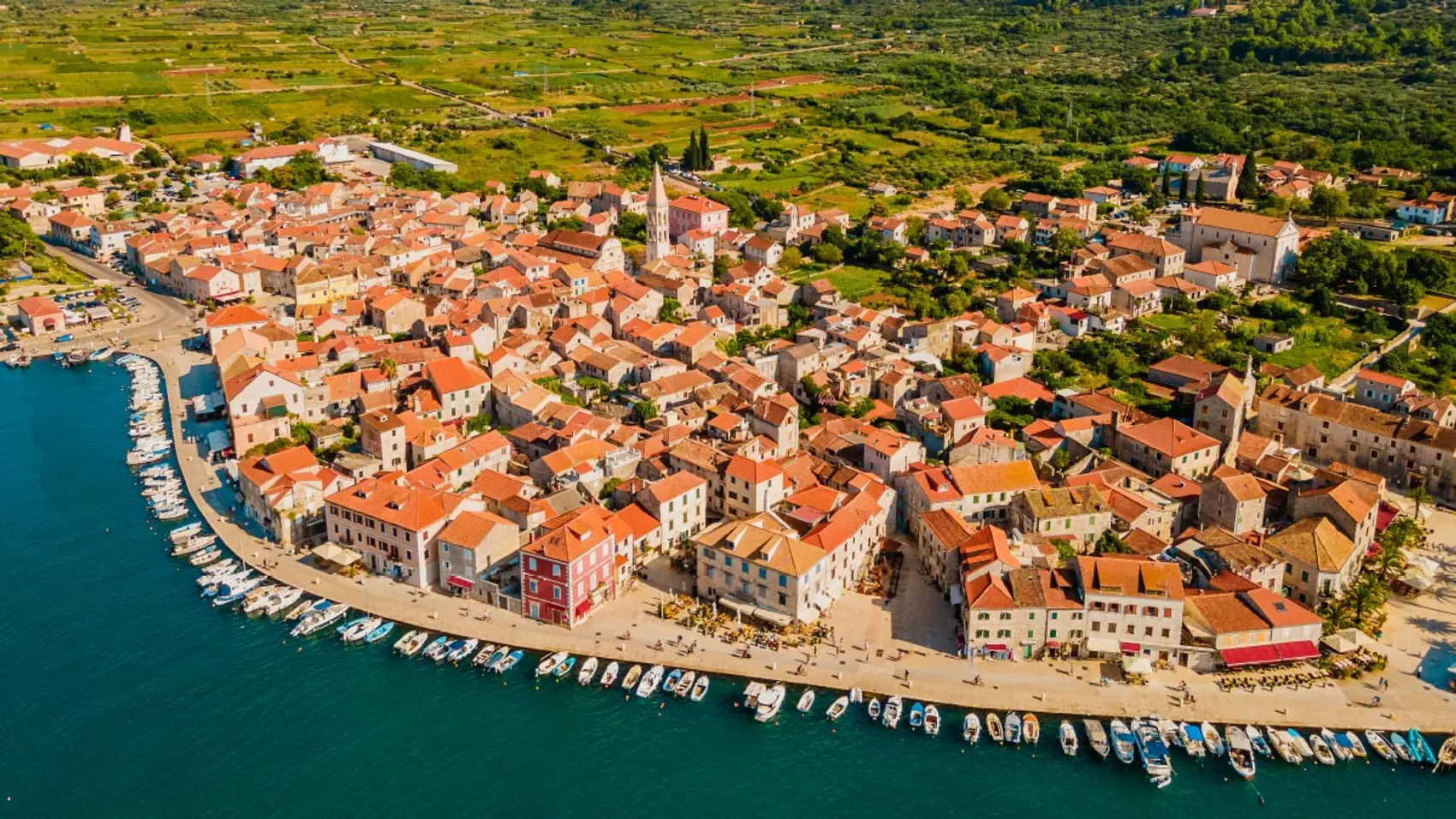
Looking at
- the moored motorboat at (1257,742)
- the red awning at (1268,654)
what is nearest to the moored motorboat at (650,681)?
the moored motorboat at (1257,742)

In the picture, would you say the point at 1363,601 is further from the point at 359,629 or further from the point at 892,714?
the point at 359,629

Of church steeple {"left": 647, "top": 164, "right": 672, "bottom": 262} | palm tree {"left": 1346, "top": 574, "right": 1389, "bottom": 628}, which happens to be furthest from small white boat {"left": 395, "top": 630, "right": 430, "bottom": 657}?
church steeple {"left": 647, "top": 164, "right": 672, "bottom": 262}

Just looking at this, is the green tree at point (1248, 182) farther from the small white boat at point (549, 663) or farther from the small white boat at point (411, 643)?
the small white boat at point (411, 643)

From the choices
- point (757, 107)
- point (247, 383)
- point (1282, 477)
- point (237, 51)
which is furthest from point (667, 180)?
point (237, 51)

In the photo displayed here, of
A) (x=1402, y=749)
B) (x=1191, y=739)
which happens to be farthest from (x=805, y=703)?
(x=1402, y=749)

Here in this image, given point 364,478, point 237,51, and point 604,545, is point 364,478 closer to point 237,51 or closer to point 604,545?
point 604,545

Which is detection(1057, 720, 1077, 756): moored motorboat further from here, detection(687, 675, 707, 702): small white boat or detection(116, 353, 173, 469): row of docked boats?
detection(116, 353, 173, 469): row of docked boats
